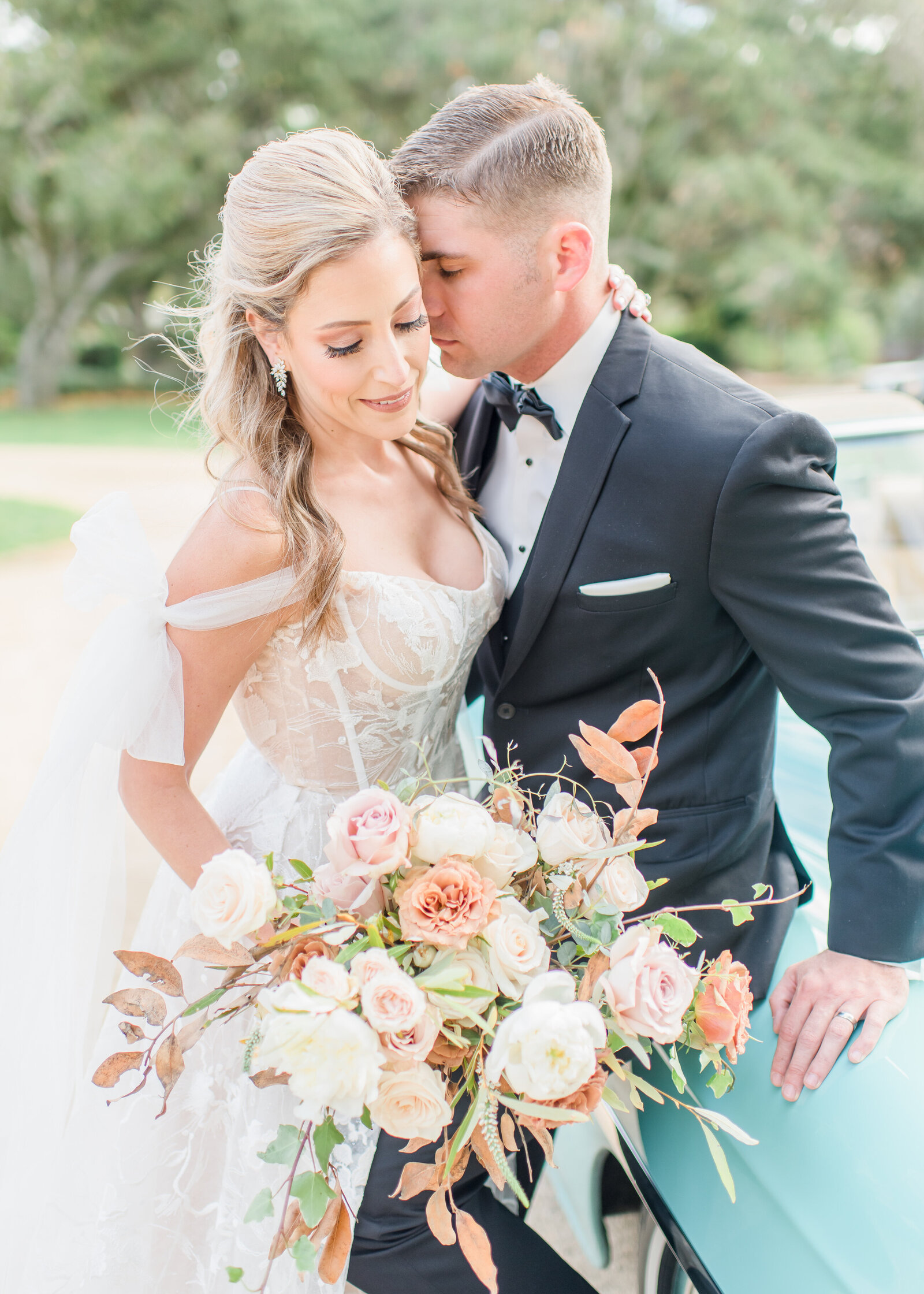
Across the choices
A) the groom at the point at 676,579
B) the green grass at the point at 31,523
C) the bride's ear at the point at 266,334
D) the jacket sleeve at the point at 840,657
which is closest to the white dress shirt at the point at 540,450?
the groom at the point at 676,579

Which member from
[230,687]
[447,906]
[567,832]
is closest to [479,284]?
[230,687]

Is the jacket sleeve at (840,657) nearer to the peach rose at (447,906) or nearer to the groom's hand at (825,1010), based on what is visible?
the groom's hand at (825,1010)

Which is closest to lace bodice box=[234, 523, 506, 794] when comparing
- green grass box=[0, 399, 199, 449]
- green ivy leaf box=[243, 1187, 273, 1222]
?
green ivy leaf box=[243, 1187, 273, 1222]

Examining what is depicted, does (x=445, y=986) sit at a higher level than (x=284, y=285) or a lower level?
lower

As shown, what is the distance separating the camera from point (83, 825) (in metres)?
1.71

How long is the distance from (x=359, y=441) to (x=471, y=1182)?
140 centimetres

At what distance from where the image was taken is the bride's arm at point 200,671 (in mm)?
1584

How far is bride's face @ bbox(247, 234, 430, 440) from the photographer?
5.27 ft

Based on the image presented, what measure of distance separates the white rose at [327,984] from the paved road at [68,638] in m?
0.91

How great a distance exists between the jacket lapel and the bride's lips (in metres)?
0.31

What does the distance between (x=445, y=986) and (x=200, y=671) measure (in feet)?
2.47

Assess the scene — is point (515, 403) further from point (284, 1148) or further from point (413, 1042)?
point (284, 1148)

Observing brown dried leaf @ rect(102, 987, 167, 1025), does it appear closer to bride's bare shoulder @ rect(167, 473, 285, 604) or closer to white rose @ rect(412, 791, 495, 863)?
white rose @ rect(412, 791, 495, 863)

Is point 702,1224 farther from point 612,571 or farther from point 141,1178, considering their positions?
point 612,571
